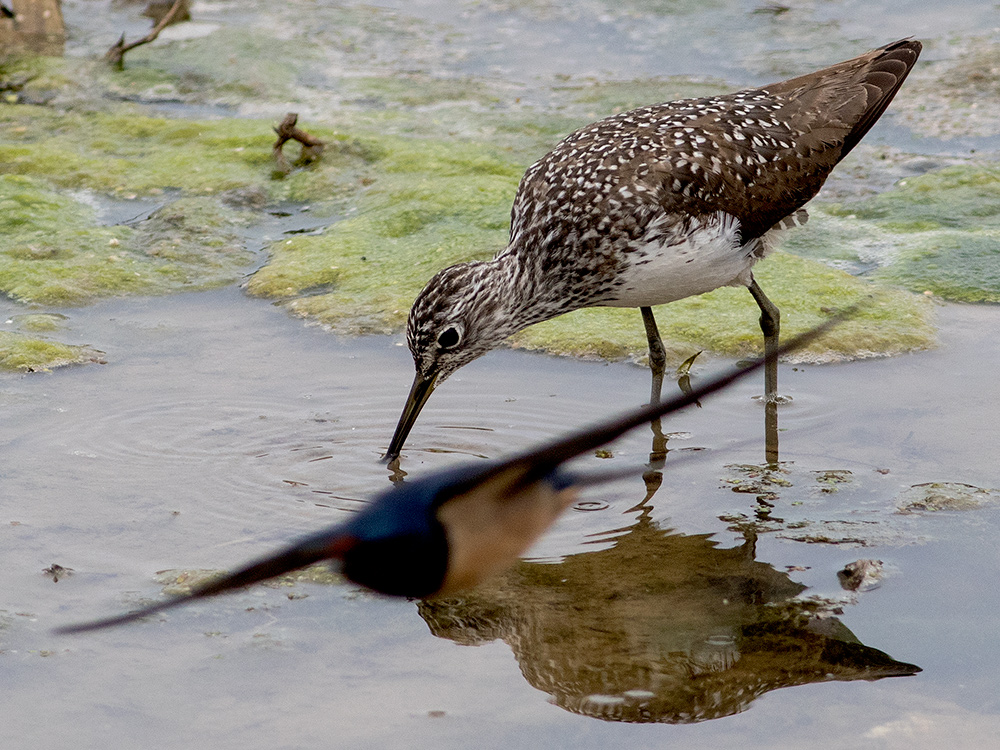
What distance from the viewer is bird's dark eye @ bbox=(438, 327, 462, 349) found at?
5.21 m

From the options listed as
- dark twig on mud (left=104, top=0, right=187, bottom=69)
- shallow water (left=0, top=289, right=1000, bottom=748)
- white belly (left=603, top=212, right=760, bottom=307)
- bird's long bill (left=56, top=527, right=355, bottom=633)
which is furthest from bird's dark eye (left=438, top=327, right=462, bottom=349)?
dark twig on mud (left=104, top=0, right=187, bottom=69)

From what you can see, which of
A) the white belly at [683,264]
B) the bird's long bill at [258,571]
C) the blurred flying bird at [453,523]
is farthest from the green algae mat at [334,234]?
the bird's long bill at [258,571]

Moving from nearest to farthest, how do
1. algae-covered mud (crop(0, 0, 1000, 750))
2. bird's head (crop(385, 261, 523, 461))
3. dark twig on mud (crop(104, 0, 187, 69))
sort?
algae-covered mud (crop(0, 0, 1000, 750)), bird's head (crop(385, 261, 523, 461)), dark twig on mud (crop(104, 0, 187, 69))

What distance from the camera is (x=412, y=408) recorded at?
534cm

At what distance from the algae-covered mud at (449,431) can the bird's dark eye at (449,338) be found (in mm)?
556

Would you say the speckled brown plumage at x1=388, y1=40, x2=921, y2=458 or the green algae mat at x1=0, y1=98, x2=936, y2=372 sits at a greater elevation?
the speckled brown plumage at x1=388, y1=40, x2=921, y2=458

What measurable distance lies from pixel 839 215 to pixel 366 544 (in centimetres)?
644

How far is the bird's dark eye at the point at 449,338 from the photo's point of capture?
17.1ft

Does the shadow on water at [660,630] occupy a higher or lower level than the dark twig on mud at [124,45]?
lower

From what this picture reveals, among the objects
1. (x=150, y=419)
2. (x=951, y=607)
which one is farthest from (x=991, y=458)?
(x=150, y=419)

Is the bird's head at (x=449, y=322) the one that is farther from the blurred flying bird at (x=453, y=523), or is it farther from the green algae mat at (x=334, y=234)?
the blurred flying bird at (x=453, y=523)

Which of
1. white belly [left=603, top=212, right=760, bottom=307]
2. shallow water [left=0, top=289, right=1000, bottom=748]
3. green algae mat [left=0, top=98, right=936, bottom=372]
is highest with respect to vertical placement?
white belly [left=603, top=212, right=760, bottom=307]

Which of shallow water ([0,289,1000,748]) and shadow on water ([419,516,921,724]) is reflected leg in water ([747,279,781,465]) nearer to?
shallow water ([0,289,1000,748])

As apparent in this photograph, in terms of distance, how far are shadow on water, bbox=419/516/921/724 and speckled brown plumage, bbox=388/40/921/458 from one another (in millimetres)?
1203
